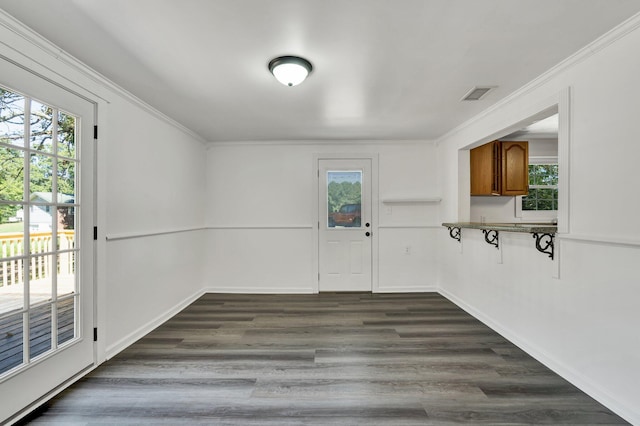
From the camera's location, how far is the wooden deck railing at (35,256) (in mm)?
1589

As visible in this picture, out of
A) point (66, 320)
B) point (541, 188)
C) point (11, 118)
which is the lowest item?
point (66, 320)

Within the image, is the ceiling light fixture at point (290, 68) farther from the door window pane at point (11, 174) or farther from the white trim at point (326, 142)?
the white trim at point (326, 142)

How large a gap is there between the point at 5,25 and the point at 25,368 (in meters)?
1.99

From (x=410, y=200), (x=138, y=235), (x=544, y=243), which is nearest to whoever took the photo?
(x=544, y=243)

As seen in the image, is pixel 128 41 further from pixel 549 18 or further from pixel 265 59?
pixel 549 18

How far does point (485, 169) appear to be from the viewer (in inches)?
146

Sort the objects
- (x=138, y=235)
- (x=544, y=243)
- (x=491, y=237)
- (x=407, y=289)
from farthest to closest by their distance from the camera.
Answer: (x=407, y=289), (x=491, y=237), (x=138, y=235), (x=544, y=243)

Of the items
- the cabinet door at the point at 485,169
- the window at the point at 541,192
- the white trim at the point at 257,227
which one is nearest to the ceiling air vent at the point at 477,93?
the cabinet door at the point at 485,169

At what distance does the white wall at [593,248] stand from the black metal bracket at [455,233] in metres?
0.92

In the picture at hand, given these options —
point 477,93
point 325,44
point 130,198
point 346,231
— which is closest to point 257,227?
point 346,231

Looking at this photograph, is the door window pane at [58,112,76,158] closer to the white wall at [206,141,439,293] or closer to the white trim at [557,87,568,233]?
the white wall at [206,141,439,293]

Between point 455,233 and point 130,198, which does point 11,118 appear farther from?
point 455,233

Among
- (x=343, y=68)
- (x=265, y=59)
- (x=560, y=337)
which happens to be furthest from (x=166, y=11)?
(x=560, y=337)

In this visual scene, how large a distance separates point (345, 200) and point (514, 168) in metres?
2.33
